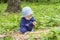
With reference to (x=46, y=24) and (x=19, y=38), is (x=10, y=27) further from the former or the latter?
(x=19, y=38)

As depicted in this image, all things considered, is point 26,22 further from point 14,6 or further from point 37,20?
point 14,6

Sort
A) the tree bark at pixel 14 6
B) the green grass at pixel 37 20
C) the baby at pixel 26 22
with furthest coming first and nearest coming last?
the tree bark at pixel 14 6 → the green grass at pixel 37 20 → the baby at pixel 26 22

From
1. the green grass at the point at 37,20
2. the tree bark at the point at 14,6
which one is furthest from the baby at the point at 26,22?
the tree bark at the point at 14,6


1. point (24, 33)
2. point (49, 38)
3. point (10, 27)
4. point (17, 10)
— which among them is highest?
point (49, 38)

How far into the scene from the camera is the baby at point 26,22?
6.87 meters

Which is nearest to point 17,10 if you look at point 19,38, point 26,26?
point 26,26

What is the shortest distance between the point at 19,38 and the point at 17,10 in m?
9.23

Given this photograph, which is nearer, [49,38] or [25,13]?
[49,38]

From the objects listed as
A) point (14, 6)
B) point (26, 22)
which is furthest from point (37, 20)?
point (14, 6)

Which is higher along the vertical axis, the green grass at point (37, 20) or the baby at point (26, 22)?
the baby at point (26, 22)

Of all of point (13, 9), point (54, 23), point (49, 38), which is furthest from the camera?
point (13, 9)

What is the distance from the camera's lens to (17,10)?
598 inches

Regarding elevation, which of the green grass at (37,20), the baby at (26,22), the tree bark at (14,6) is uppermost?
the baby at (26,22)

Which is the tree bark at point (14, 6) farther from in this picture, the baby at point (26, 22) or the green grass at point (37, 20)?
the baby at point (26, 22)
